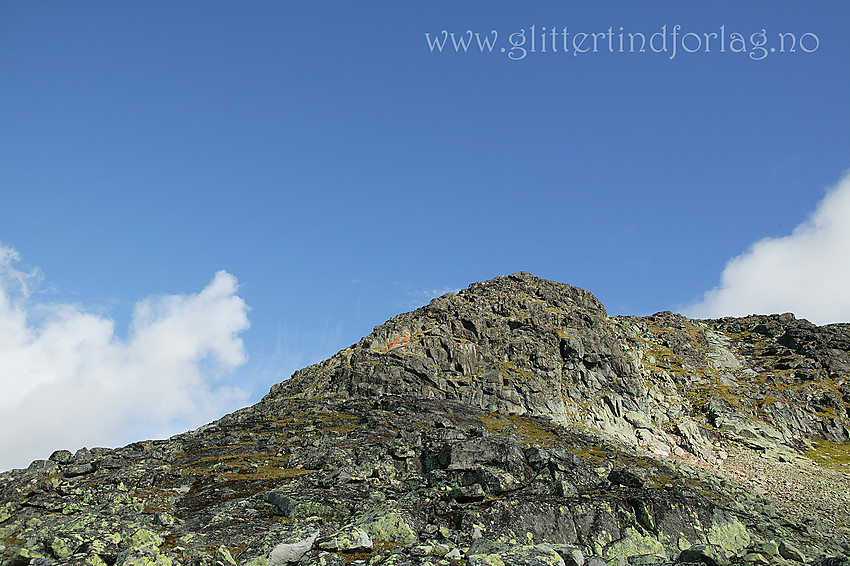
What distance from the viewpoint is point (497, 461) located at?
44.4 m

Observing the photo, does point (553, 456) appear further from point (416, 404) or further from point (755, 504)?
point (416, 404)

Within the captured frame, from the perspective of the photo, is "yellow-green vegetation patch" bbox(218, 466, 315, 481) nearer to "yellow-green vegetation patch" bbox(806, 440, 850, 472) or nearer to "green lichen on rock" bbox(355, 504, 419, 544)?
"green lichen on rock" bbox(355, 504, 419, 544)

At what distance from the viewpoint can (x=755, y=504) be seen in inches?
2125

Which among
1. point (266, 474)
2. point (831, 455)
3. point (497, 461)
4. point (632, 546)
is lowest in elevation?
point (632, 546)

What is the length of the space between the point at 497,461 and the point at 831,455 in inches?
3183

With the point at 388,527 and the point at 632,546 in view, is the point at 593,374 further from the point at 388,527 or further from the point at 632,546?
the point at 388,527

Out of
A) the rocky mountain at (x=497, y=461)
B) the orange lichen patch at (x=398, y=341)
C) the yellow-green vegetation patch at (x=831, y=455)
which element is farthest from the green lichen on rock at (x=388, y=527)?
the yellow-green vegetation patch at (x=831, y=455)

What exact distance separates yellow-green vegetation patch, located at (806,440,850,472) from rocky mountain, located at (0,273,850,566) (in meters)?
0.50

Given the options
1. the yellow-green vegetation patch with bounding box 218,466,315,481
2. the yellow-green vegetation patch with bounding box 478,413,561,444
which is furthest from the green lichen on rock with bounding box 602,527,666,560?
the yellow-green vegetation patch with bounding box 478,413,561,444

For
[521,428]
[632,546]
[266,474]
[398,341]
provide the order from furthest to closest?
[398,341] < [521,428] < [266,474] < [632,546]

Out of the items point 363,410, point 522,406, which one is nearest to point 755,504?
point 522,406

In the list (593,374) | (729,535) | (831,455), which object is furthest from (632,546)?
(831,455)

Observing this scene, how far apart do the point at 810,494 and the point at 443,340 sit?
6333cm

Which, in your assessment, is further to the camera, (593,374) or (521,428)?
(593,374)
